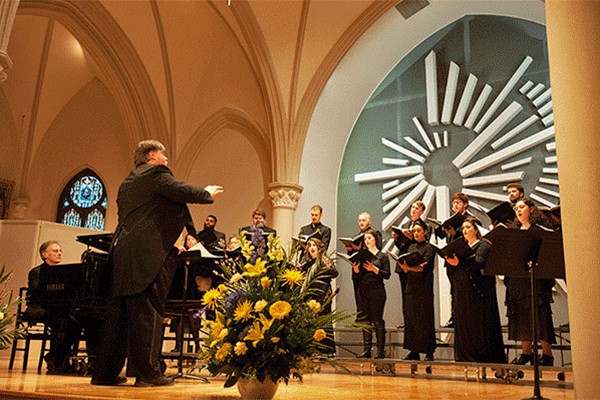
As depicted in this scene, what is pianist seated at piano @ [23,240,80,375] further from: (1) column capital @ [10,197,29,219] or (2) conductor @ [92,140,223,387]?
(1) column capital @ [10,197,29,219]

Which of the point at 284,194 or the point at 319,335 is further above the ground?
the point at 284,194

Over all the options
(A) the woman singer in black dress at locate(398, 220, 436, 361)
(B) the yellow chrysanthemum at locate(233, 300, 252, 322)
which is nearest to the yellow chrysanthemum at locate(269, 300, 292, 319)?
(B) the yellow chrysanthemum at locate(233, 300, 252, 322)

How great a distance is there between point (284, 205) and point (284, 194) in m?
0.18

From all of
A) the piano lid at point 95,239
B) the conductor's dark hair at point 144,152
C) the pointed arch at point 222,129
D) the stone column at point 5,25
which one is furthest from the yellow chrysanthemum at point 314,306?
the pointed arch at point 222,129

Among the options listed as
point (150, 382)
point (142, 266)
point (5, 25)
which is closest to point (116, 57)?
point (5, 25)

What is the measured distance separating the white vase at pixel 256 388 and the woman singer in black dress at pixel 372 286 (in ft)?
12.8

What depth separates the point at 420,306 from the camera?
6750 mm

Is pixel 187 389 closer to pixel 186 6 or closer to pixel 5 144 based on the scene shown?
pixel 186 6

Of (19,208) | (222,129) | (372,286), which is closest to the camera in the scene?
(372,286)

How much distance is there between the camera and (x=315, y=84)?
10.5 metres

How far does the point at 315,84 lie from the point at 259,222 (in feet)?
11.2

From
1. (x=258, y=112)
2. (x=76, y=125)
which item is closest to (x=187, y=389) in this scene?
(x=258, y=112)

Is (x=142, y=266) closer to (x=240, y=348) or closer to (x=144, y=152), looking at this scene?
(x=144, y=152)

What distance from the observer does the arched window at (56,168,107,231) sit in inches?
561
